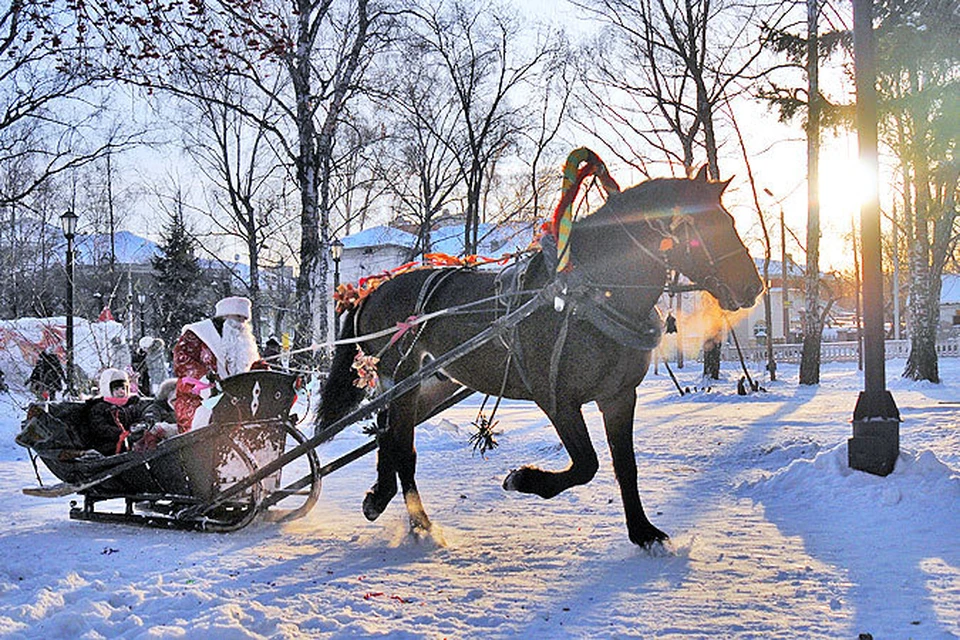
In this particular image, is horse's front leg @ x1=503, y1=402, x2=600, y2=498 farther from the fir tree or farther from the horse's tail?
the fir tree

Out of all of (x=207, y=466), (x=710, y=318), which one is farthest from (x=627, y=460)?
(x=207, y=466)

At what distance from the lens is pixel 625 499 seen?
18.6ft

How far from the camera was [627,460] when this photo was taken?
5.70 m

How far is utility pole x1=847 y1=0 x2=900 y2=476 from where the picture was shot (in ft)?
23.6

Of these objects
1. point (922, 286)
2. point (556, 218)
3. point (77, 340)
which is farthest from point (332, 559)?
point (77, 340)

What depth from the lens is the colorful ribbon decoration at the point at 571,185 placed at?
5637 millimetres

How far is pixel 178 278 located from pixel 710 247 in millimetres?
41949

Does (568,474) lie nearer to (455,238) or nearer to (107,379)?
(107,379)

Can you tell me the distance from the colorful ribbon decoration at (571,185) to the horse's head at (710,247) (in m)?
0.53

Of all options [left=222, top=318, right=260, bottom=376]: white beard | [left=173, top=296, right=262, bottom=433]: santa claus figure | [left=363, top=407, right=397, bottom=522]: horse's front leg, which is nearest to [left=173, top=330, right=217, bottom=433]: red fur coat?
[left=173, top=296, right=262, bottom=433]: santa claus figure

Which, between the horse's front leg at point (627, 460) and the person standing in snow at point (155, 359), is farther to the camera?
the person standing in snow at point (155, 359)

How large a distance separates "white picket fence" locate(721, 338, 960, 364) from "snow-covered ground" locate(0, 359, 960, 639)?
29.8m

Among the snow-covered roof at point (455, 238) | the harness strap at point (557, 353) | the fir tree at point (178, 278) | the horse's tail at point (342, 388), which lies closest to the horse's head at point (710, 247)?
the harness strap at point (557, 353)

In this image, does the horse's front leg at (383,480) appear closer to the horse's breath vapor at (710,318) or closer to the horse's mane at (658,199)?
the horse's mane at (658,199)
